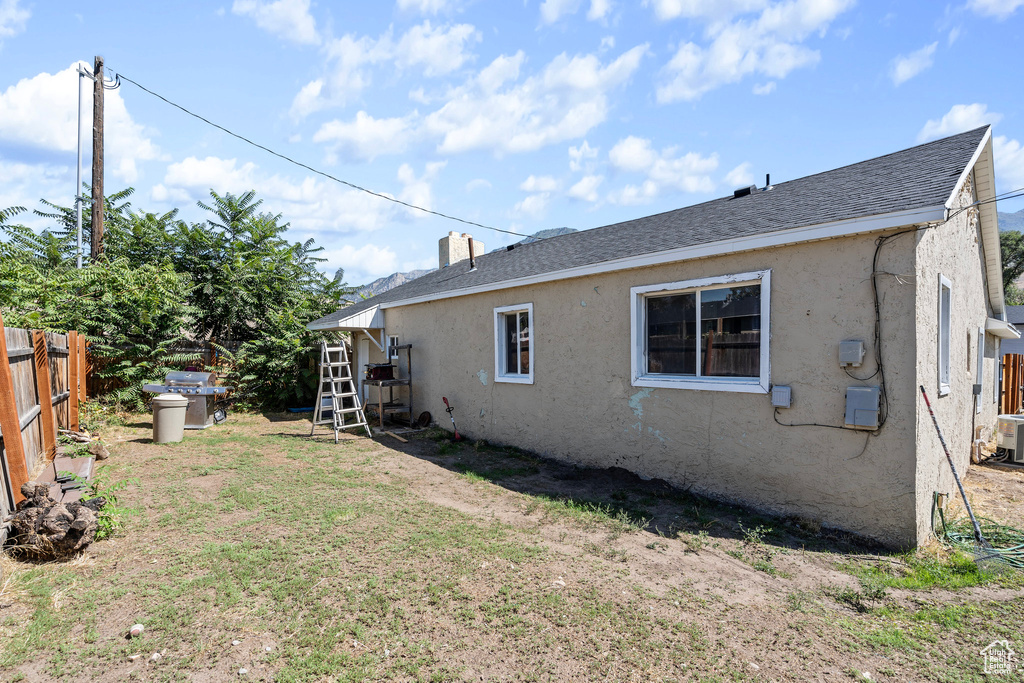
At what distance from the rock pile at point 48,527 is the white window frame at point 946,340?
27.8 feet

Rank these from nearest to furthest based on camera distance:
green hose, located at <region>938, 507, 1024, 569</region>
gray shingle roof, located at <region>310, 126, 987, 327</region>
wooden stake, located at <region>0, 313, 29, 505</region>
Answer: wooden stake, located at <region>0, 313, 29, 505</region> < green hose, located at <region>938, 507, 1024, 569</region> < gray shingle roof, located at <region>310, 126, 987, 327</region>

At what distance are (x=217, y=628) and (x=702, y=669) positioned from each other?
3041 mm

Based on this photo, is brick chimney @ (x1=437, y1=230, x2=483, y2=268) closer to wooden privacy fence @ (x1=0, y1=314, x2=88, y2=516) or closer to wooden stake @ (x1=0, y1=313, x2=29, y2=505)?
wooden privacy fence @ (x1=0, y1=314, x2=88, y2=516)

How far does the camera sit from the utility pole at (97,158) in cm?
1212

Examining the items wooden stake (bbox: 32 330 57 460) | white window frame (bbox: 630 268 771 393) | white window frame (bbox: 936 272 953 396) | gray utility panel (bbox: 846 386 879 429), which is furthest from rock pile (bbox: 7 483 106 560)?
white window frame (bbox: 936 272 953 396)

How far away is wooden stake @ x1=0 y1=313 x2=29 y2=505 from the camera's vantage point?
13.3ft

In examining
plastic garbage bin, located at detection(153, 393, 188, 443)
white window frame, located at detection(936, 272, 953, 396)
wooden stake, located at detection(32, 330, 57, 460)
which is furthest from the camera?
plastic garbage bin, located at detection(153, 393, 188, 443)

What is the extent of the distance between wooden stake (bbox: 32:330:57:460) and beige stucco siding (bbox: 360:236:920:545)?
21.3ft

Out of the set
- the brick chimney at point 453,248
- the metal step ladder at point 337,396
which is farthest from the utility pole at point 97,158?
the brick chimney at point 453,248

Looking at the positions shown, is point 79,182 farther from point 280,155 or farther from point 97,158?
point 280,155

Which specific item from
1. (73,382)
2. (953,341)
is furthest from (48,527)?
(953,341)

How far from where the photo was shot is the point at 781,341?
5.30 meters

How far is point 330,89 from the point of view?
35.1ft

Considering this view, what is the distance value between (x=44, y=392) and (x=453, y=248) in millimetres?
10831
